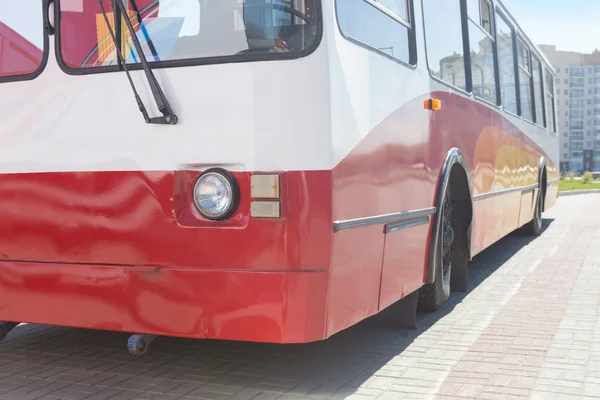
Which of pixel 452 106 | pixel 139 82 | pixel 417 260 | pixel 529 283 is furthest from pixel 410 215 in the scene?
pixel 529 283

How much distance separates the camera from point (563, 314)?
6.97 metres

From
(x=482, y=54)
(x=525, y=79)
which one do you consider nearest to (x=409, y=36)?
(x=482, y=54)

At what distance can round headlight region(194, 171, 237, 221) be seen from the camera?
402 cm

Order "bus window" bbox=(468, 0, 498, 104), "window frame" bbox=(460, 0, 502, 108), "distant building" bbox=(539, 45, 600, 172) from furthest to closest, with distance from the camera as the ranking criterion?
1. "distant building" bbox=(539, 45, 600, 172)
2. "bus window" bbox=(468, 0, 498, 104)
3. "window frame" bbox=(460, 0, 502, 108)

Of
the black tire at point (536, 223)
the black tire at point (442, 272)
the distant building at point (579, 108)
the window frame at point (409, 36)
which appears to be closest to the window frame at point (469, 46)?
the black tire at point (442, 272)

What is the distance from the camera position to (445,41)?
6.38 m

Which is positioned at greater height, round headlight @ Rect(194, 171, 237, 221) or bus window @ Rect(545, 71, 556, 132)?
bus window @ Rect(545, 71, 556, 132)

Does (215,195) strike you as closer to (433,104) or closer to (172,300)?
(172,300)

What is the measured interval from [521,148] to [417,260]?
222 inches

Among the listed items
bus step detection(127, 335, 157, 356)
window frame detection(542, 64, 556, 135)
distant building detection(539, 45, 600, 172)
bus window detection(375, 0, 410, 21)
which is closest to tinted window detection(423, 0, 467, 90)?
bus window detection(375, 0, 410, 21)

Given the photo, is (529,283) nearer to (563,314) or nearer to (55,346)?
(563,314)

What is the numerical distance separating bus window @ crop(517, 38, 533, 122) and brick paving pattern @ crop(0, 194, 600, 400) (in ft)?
14.4

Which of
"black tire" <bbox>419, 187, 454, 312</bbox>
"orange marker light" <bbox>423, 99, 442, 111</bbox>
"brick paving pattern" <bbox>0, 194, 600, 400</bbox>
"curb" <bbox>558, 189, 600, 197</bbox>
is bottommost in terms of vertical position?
"curb" <bbox>558, 189, 600, 197</bbox>

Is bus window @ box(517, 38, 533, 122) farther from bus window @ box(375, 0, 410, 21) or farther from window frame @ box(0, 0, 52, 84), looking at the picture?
window frame @ box(0, 0, 52, 84)
